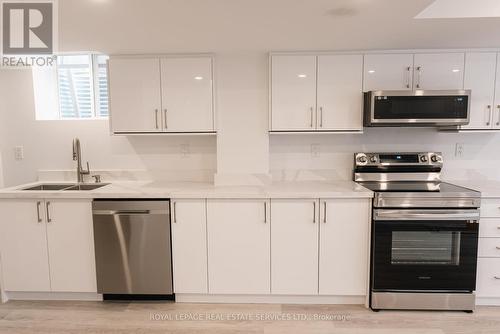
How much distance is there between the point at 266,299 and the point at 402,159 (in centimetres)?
173

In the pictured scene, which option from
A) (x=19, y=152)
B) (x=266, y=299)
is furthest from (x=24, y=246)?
(x=266, y=299)

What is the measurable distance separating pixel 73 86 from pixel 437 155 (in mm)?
3608

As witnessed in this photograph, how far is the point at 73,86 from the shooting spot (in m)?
3.28

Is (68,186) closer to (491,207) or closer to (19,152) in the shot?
(19,152)

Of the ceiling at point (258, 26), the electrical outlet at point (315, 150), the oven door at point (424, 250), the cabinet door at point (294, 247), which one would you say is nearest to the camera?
the ceiling at point (258, 26)

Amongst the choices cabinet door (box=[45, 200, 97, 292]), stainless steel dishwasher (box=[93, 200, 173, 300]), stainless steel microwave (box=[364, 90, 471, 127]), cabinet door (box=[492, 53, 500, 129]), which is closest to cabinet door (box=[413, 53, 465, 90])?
stainless steel microwave (box=[364, 90, 471, 127])

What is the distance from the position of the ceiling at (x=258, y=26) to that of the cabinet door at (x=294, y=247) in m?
1.25

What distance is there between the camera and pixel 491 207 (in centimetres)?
242

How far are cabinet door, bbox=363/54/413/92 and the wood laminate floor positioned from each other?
1.82 meters

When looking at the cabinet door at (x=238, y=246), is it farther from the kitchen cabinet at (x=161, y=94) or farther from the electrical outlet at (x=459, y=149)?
the electrical outlet at (x=459, y=149)

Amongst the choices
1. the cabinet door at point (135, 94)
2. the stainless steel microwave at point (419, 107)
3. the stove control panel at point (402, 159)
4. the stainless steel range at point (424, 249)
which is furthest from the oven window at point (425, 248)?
Result: the cabinet door at point (135, 94)

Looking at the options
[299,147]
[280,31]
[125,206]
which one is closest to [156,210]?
[125,206]

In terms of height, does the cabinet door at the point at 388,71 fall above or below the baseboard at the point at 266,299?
above

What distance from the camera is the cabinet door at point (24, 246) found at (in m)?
2.58
